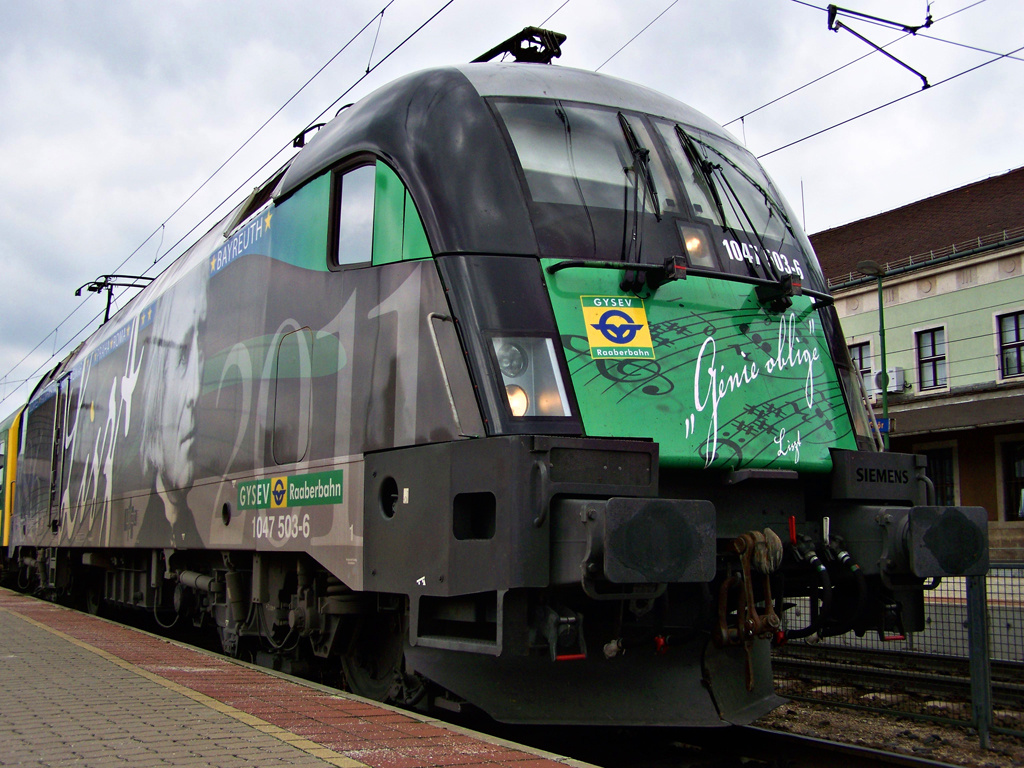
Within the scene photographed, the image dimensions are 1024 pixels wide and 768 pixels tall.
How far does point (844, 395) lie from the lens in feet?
19.0

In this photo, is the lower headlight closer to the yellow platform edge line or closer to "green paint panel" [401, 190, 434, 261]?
"green paint panel" [401, 190, 434, 261]

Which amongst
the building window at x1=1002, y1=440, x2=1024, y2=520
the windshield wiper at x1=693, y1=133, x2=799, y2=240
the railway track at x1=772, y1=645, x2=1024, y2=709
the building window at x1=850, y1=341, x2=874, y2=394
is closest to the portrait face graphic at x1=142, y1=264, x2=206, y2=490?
the windshield wiper at x1=693, y1=133, x2=799, y2=240

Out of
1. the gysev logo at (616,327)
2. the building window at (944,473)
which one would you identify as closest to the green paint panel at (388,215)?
the gysev logo at (616,327)

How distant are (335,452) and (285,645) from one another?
217 centimetres

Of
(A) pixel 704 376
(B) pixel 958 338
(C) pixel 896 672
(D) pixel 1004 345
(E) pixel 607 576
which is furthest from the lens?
(B) pixel 958 338

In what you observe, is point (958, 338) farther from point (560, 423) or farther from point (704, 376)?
point (560, 423)

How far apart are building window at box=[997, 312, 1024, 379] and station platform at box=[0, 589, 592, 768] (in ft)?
74.2

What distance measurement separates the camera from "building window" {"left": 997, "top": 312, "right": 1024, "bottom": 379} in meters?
24.5

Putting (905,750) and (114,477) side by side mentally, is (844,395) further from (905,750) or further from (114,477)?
(114,477)

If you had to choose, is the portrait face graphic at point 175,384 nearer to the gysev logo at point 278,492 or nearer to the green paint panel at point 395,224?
the gysev logo at point 278,492

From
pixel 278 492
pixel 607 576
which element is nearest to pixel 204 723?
pixel 278 492

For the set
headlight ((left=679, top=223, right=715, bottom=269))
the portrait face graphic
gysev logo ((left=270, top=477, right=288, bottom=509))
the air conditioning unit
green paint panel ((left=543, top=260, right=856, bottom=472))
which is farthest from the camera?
the air conditioning unit

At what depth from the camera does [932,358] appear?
26.7 meters

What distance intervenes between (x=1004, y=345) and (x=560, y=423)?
23573mm
